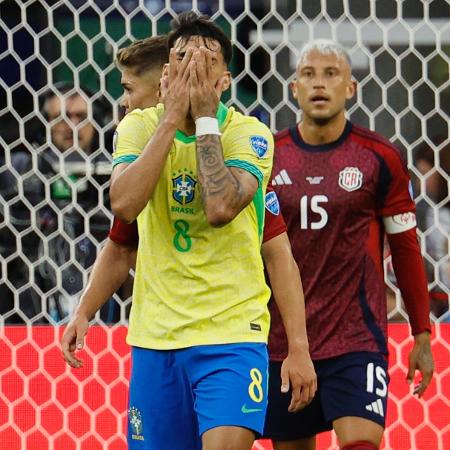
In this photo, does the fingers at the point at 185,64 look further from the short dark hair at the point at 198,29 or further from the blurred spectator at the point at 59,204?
the blurred spectator at the point at 59,204

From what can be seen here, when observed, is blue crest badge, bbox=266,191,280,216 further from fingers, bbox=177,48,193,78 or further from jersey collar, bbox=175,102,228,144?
fingers, bbox=177,48,193,78

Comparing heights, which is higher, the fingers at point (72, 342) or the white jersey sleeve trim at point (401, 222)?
the white jersey sleeve trim at point (401, 222)

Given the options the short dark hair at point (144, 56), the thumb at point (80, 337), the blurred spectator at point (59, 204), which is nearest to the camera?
the thumb at point (80, 337)

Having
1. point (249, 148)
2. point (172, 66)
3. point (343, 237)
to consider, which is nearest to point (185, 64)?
point (172, 66)

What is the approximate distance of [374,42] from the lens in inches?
207

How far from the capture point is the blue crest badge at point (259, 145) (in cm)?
372

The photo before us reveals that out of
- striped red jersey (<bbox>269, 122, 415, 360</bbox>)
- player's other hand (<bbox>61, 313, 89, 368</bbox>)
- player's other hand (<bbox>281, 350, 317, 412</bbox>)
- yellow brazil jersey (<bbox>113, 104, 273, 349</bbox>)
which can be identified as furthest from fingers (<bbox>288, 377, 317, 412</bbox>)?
striped red jersey (<bbox>269, 122, 415, 360</bbox>)

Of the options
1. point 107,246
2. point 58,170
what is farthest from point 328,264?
point 58,170

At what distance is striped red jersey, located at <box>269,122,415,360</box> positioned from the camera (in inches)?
181

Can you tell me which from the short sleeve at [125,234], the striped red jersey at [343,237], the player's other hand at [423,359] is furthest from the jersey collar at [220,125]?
the player's other hand at [423,359]

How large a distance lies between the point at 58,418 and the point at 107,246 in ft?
4.56

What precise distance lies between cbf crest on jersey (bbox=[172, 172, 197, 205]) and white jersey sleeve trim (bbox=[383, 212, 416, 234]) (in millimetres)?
1165

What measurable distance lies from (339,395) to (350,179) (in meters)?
0.72

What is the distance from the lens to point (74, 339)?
3.94m
